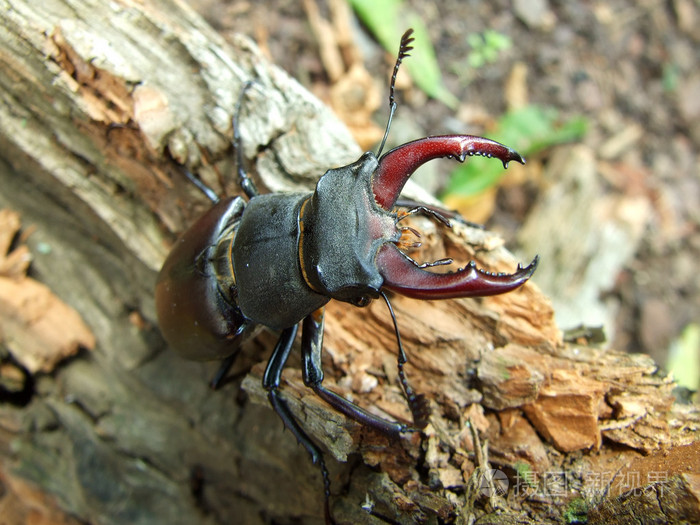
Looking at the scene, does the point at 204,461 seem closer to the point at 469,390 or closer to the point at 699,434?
the point at 469,390

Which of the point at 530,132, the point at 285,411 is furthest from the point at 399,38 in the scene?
the point at 285,411

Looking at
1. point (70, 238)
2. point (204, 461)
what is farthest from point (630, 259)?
point (70, 238)

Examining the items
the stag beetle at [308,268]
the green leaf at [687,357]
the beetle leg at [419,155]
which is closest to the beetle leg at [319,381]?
the stag beetle at [308,268]

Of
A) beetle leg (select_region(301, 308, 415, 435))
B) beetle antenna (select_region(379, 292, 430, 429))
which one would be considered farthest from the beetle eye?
beetle leg (select_region(301, 308, 415, 435))

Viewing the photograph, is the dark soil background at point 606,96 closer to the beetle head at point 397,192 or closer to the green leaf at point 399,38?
the green leaf at point 399,38

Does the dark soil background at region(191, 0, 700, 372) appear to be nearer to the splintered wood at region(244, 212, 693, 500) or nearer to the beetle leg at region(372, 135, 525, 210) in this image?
the splintered wood at region(244, 212, 693, 500)

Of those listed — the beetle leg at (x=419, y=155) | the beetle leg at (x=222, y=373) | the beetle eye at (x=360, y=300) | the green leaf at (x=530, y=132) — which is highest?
the beetle leg at (x=419, y=155)
